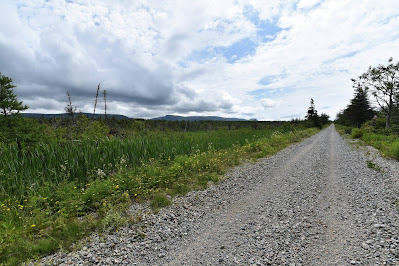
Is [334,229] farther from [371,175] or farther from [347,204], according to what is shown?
[371,175]

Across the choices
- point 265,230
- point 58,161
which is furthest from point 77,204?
point 265,230

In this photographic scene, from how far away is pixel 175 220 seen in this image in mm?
4098

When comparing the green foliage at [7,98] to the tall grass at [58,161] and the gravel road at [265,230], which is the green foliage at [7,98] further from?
the gravel road at [265,230]

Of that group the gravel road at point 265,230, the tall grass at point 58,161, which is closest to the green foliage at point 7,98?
the tall grass at point 58,161

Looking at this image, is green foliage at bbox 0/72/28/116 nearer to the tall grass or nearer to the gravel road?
the tall grass

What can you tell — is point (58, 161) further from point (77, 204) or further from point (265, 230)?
point (265, 230)

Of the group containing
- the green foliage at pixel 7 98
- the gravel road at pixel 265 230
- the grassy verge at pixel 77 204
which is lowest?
the gravel road at pixel 265 230

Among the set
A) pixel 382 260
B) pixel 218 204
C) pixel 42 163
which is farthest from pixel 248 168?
pixel 42 163

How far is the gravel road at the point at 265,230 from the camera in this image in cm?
289

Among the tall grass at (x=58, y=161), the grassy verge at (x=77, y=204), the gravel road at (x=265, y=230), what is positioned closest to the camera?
the gravel road at (x=265, y=230)

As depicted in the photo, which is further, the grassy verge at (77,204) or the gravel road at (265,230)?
the grassy verge at (77,204)

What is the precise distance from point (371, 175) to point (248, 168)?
167 inches

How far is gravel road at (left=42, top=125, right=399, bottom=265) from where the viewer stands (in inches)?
114

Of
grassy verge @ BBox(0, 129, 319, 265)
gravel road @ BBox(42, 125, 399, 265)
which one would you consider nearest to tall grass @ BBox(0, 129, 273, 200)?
grassy verge @ BBox(0, 129, 319, 265)
